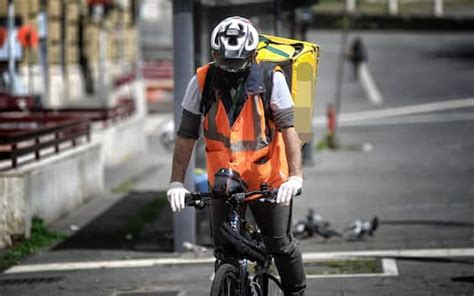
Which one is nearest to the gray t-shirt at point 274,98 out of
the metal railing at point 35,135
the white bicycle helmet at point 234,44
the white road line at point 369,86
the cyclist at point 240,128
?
the cyclist at point 240,128

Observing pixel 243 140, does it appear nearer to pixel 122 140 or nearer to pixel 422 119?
pixel 122 140

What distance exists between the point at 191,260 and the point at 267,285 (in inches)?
194

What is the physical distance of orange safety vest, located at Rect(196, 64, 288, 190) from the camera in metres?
7.88

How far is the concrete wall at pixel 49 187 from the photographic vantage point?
1447 centimetres

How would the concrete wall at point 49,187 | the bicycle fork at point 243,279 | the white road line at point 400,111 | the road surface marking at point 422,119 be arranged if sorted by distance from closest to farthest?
the bicycle fork at point 243,279, the concrete wall at point 49,187, the road surface marking at point 422,119, the white road line at point 400,111

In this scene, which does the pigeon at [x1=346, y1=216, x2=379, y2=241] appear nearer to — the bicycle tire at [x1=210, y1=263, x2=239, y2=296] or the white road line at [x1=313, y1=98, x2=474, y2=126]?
the bicycle tire at [x1=210, y1=263, x2=239, y2=296]

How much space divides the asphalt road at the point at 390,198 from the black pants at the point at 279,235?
2563 millimetres

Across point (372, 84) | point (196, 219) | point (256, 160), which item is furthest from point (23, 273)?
point (372, 84)

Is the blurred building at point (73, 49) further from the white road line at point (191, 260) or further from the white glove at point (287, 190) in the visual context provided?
the white glove at point (287, 190)

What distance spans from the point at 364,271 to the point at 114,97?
31.8m

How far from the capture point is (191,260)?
13383 millimetres

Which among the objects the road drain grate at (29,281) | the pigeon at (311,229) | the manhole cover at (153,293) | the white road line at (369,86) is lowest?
the white road line at (369,86)

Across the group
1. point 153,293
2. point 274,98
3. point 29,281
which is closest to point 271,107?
point 274,98

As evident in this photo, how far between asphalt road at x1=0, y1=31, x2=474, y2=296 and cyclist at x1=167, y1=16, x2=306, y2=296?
308 centimetres
